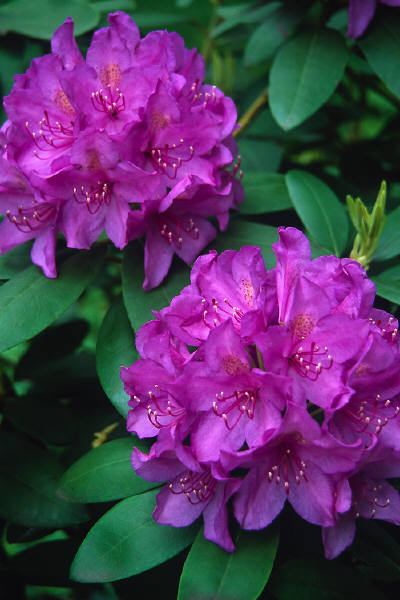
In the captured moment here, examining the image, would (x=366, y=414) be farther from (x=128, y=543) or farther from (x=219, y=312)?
(x=128, y=543)

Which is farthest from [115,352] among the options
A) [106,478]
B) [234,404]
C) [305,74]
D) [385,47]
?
[385,47]

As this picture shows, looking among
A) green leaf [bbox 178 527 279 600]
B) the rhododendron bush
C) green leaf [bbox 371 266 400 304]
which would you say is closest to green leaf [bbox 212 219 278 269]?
the rhododendron bush

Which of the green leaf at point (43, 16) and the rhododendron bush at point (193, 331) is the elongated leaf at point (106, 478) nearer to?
the rhododendron bush at point (193, 331)

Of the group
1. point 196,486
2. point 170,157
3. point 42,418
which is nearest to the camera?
point 196,486

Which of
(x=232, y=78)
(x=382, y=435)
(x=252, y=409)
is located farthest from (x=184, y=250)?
(x=232, y=78)

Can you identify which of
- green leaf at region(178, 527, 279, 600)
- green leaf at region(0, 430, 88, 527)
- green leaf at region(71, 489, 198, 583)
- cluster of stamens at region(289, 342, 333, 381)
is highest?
cluster of stamens at region(289, 342, 333, 381)

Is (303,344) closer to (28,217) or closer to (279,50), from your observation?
(28,217)

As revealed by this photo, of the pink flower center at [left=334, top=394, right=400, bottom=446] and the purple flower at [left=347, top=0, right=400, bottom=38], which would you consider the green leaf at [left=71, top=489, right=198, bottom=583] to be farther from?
the purple flower at [left=347, top=0, right=400, bottom=38]
